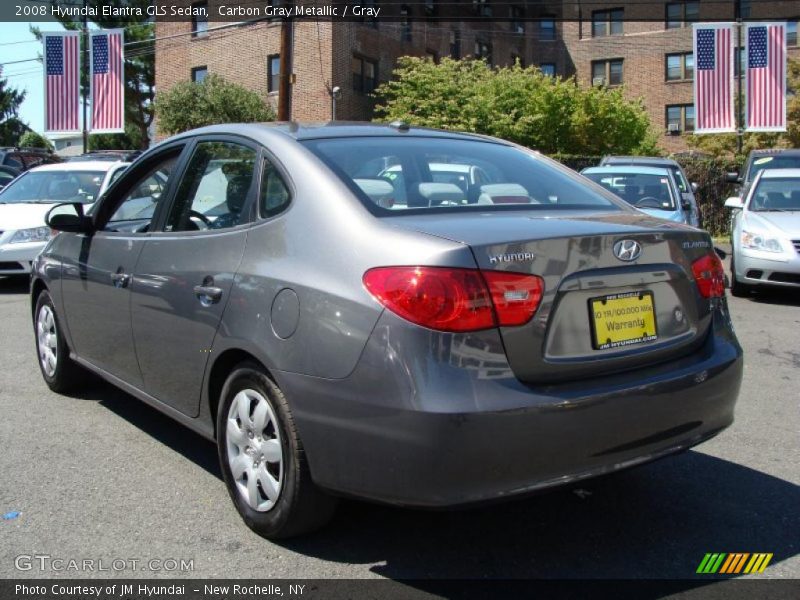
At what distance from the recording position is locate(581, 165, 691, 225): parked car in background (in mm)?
11594

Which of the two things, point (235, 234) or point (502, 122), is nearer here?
point (235, 234)

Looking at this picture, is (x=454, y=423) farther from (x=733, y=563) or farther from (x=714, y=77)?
(x=714, y=77)

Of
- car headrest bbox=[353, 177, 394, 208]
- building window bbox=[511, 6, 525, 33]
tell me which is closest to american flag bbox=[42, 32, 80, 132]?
car headrest bbox=[353, 177, 394, 208]

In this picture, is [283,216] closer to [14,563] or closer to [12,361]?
[14,563]

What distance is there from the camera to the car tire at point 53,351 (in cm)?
532

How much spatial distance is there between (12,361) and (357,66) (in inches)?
1127

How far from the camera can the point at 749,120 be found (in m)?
22.7

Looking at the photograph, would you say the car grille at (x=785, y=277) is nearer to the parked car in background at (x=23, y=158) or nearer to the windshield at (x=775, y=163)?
the windshield at (x=775, y=163)

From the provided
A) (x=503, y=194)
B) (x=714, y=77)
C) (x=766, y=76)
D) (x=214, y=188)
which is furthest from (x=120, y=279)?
(x=766, y=76)

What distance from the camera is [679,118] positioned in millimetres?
46719

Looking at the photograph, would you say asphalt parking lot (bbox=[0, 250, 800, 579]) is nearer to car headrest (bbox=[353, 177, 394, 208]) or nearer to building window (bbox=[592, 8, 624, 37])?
car headrest (bbox=[353, 177, 394, 208])

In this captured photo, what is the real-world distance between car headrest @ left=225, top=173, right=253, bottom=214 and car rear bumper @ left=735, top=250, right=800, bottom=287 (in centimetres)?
761

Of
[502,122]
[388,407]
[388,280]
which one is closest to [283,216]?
[388,280]

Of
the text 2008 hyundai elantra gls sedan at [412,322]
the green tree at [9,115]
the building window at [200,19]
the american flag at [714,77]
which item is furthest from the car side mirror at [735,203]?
the green tree at [9,115]
